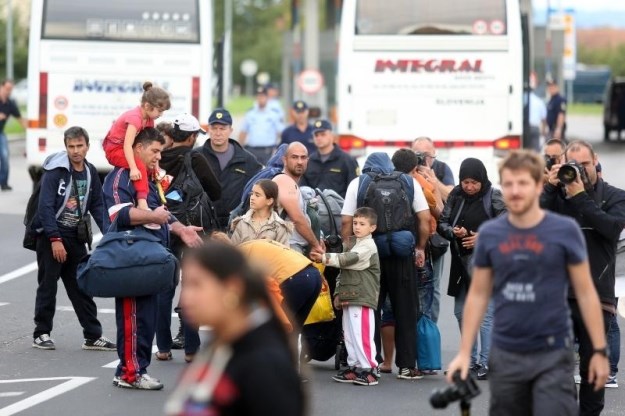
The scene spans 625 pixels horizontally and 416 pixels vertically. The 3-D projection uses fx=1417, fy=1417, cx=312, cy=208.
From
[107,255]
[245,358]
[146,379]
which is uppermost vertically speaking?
[245,358]

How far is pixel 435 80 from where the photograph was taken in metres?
21.0

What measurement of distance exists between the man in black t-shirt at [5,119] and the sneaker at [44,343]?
1357 cm

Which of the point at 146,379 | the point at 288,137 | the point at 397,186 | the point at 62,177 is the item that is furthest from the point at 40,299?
the point at 288,137

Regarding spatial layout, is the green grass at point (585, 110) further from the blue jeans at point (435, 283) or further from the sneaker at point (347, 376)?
the sneaker at point (347, 376)

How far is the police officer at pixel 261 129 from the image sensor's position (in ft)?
77.8

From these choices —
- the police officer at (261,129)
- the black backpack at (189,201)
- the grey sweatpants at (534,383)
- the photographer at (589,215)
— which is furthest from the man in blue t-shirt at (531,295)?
the police officer at (261,129)

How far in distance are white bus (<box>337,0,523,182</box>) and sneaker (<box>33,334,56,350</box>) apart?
9.90 metres

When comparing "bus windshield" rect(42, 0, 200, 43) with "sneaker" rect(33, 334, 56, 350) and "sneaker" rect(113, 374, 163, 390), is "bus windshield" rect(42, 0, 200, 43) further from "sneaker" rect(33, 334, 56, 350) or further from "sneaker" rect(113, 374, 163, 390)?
"sneaker" rect(113, 374, 163, 390)

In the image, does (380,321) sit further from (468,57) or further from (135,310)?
(468,57)

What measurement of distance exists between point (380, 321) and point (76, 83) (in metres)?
12.7

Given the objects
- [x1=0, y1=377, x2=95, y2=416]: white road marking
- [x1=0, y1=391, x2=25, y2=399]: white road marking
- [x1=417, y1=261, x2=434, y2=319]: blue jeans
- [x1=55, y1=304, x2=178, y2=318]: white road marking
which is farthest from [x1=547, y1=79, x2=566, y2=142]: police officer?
[x1=0, y1=391, x2=25, y2=399]: white road marking

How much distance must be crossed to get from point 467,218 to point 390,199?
564 mm

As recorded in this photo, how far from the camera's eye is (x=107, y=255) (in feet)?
30.2

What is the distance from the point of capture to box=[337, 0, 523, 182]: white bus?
20688mm
